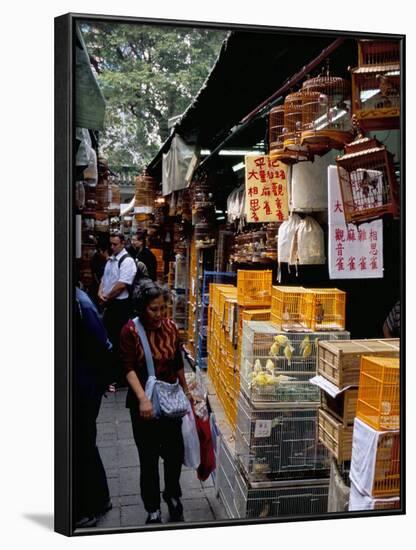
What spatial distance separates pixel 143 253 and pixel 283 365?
154cm

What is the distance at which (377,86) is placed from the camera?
17.8 ft

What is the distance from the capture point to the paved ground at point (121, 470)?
5.44m

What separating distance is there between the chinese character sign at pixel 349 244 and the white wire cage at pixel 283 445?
4.05 ft

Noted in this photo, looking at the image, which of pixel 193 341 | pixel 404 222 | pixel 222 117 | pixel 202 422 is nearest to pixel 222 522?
pixel 202 422

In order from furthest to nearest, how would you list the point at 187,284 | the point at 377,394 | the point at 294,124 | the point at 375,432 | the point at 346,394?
1. the point at 187,284
2. the point at 294,124
3. the point at 346,394
4. the point at 377,394
5. the point at 375,432

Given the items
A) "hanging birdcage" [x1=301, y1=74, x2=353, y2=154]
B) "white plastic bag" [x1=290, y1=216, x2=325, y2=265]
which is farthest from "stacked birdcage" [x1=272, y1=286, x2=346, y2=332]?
"hanging birdcage" [x1=301, y1=74, x2=353, y2=154]

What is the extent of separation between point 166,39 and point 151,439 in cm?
316

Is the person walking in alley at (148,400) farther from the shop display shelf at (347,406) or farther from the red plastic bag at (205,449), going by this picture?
the shop display shelf at (347,406)

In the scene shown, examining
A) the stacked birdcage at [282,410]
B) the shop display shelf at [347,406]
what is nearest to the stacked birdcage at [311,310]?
the stacked birdcage at [282,410]

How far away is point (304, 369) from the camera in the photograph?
19.7 feet

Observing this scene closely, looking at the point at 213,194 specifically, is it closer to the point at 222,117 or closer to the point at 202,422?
the point at 222,117

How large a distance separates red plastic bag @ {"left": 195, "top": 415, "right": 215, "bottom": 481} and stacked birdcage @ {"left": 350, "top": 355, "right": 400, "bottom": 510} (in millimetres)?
1201

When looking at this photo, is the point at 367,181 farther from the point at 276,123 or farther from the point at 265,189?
the point at 276,123

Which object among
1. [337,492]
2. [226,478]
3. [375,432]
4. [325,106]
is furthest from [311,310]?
[325,106]
